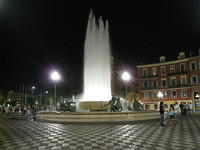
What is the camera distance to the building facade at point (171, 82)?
58219mm

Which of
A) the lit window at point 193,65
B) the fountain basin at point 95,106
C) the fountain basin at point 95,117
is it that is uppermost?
the lit window at point 193,65

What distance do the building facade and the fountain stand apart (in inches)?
1277

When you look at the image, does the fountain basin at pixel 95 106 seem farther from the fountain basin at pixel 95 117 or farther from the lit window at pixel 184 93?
the lit window at pixel 184 93

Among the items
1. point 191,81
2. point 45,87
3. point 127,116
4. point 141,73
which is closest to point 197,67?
point 191,81

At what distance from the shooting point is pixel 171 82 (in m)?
62.7

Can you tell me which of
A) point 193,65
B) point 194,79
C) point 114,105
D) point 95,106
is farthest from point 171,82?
point 114,105

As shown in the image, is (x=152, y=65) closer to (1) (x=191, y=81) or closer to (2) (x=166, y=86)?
(2) (x=166, y=86)

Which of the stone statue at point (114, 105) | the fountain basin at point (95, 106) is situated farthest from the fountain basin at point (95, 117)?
the fountain basin at point (95, 106)

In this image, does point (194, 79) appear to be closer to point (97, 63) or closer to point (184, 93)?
point (184, 93)

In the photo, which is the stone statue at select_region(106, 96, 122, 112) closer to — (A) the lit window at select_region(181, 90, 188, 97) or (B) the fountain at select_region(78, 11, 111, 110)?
(B) the fountain at select_region(78, 11, 111, 110)

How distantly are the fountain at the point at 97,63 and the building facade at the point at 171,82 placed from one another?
3244 cm

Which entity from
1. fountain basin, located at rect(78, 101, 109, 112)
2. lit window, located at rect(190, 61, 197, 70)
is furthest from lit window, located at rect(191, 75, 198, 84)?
fountain basin, located at rect(78, 101, 109, 112)

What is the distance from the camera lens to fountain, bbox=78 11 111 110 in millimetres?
29500

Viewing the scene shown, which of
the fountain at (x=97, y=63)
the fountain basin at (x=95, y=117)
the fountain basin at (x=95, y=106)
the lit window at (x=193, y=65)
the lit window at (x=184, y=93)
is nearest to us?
the fountain basin at (x=95, y=117)
